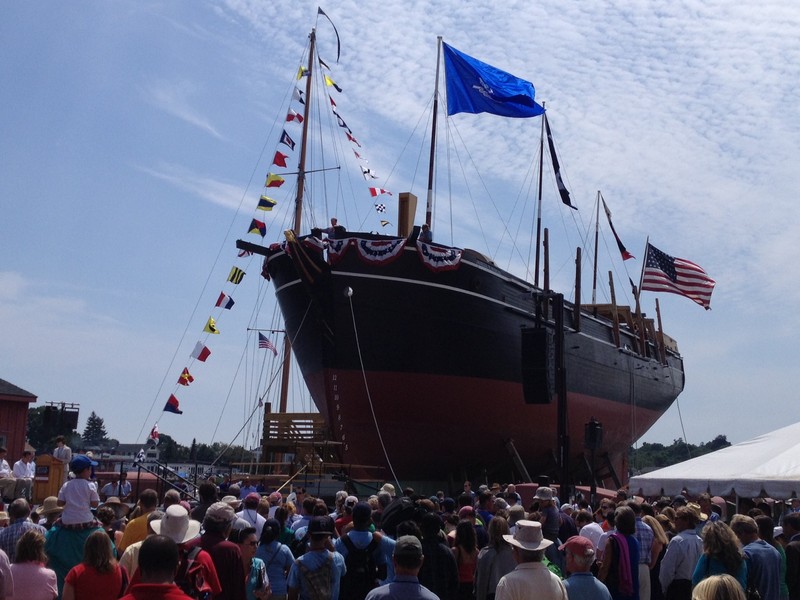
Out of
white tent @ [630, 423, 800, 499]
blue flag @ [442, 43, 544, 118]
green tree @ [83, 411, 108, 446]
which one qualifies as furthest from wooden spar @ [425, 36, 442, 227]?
green tree @ [83, 411, 108, 446]

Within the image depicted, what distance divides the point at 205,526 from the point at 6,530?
6.16 feet

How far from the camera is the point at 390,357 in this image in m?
24.5

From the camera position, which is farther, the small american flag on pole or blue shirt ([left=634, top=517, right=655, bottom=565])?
the small american flag on pole

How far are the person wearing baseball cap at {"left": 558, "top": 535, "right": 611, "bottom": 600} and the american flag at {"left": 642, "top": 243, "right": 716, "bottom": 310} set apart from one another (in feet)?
81.4

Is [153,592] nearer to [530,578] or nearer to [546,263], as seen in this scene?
[530,578]

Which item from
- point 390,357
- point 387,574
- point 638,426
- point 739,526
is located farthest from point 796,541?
point 638,426

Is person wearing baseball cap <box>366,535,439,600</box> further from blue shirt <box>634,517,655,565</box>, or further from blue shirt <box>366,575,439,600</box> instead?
blue shirt <box>634,517,655,565</box>

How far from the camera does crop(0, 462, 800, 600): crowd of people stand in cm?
517

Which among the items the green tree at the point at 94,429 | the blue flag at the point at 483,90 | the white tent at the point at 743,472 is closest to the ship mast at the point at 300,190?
the blue flag at the point at 483,90

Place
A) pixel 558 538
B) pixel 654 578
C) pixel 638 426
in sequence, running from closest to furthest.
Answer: pixel 654 578 < pixel 558 538 < pixel 638 426

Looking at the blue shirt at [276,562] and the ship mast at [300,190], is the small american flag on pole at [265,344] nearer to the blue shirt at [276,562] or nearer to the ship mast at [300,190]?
the ship mast at [300,190]

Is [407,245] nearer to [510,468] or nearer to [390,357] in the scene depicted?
[390,357]

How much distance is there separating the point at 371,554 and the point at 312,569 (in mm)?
608

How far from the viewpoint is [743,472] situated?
1198 centimetres
